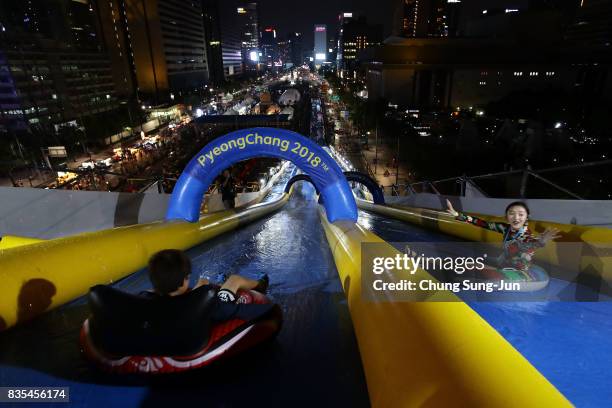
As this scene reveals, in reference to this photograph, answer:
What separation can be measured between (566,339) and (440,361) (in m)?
1.56

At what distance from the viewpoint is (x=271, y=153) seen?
7.23 meters

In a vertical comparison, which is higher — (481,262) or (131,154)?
(481,262)

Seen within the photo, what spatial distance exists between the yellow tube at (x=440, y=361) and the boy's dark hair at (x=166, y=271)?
1.59 metres

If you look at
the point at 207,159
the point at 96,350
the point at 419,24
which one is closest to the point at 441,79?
the point at 207,159

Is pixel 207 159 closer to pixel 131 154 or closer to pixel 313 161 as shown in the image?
pixel 313 161

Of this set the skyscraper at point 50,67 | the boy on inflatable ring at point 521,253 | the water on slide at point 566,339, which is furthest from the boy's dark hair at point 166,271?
the skyscraper at point 50,67

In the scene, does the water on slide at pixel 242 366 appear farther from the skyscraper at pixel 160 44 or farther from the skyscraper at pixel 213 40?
the skyscraper at pixel 213 40

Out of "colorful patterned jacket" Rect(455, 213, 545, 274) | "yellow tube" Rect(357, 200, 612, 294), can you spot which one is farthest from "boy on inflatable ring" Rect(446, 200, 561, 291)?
"yellow tube" Rect(357, 200, 612, 294)

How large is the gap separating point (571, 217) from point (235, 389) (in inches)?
275

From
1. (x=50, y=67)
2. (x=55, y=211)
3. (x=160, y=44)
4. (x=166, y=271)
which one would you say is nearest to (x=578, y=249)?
(x=166, y=271)

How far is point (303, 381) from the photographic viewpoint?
2742 millimetres

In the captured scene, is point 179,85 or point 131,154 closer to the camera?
point 131,154

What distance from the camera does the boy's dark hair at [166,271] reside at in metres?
2.32

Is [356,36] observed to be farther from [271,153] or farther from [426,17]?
[271,153]
